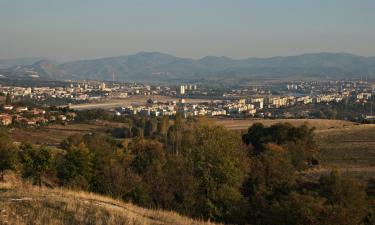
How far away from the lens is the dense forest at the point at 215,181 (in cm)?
2091

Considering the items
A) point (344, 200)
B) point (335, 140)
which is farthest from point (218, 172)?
point (335, 140)

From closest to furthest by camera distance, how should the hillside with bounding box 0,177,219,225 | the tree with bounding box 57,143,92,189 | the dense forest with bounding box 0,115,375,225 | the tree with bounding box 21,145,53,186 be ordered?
1. the hillside with bounding box 0,177,219,225
2. the dense forest with bounding box 0,115,375,225
3. the tree with bounding box 57,143,92,189
4. the tree with bounding box 21,145,53,186

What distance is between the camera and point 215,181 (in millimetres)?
26266

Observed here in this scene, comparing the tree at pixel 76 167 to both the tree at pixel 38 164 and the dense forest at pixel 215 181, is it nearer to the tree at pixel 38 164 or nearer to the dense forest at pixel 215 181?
the dense forest at pixel 215 181

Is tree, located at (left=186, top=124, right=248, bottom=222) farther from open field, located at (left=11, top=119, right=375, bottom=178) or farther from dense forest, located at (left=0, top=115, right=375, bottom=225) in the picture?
open field, located at (left=11, top=119, right=375, bottom=178)

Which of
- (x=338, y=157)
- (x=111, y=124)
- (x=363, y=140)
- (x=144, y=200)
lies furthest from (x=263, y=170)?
(x=111, y=124)

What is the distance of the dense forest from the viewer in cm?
2091

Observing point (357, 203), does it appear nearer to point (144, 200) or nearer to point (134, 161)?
point (144, 200)

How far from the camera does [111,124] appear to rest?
79625 mm

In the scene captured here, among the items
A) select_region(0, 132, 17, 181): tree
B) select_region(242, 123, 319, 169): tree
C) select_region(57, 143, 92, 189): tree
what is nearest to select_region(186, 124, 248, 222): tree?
select_region(57, 143, 92, 189): tree

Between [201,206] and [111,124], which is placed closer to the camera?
[201,206]

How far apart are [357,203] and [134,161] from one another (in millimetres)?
19486

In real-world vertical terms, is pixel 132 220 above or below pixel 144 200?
above

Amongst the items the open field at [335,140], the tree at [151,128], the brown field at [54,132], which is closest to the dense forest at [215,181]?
the open field at [335,140]
